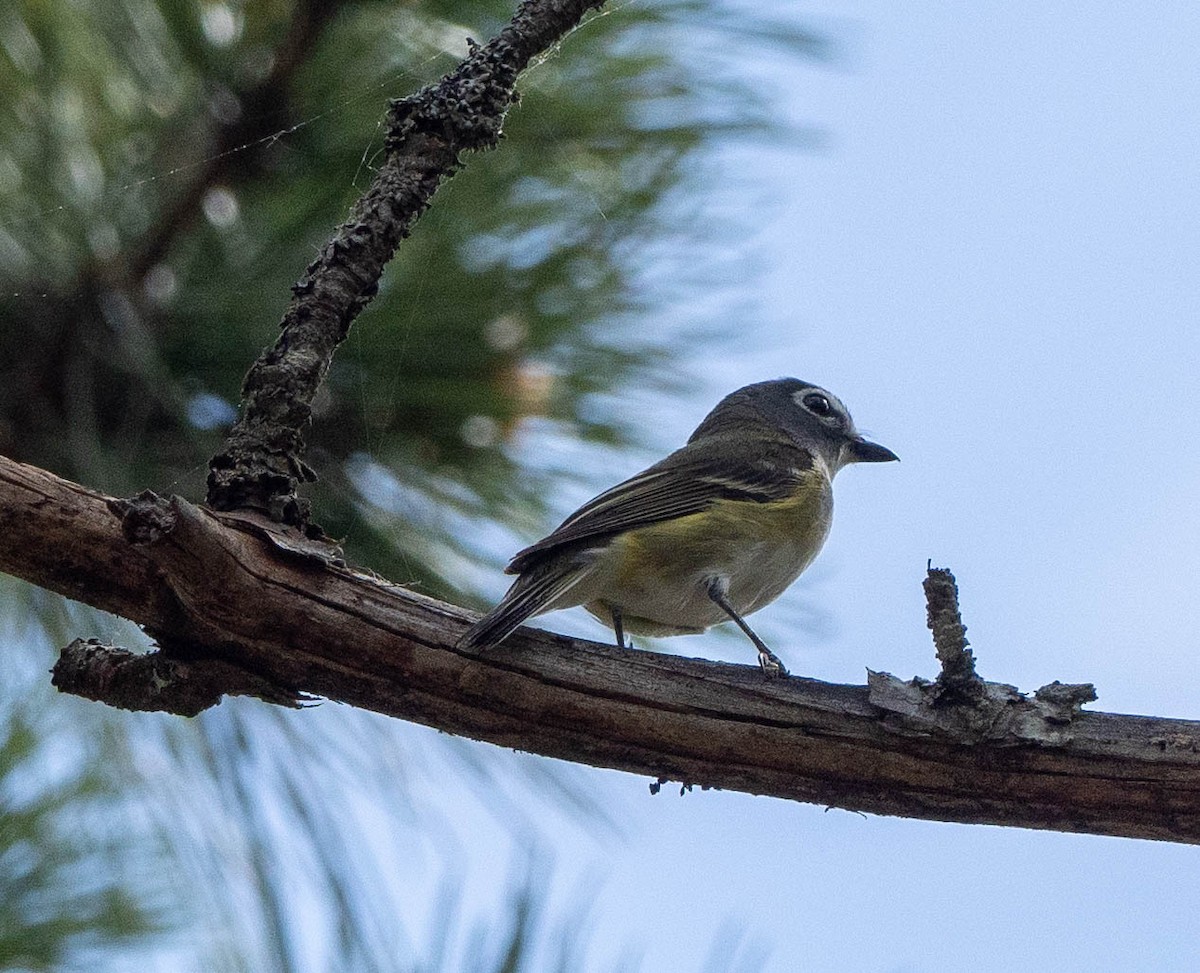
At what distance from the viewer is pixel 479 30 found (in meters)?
2.66

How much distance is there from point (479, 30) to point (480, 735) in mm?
1354

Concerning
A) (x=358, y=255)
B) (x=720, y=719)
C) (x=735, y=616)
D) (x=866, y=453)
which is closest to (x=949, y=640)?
(x=720, y=719)

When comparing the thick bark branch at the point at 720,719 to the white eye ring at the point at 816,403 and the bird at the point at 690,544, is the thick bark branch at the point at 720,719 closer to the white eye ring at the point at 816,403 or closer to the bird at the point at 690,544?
the bird at the point at 690,544

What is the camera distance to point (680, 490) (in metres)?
3.03

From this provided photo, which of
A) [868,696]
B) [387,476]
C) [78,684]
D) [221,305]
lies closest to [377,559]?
[387,476]

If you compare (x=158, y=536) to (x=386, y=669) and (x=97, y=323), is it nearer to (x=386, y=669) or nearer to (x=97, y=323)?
(x=386, y=669)

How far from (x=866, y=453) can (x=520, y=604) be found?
82.4 inches

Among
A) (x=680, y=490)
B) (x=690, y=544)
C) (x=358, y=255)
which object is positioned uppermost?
(x=680, y=490)

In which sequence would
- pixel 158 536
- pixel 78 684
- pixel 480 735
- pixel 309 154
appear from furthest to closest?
pixel 309 154 < pixel 480 735 < pixel 78 684 < pixel 158 536

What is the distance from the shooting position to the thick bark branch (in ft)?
6.55

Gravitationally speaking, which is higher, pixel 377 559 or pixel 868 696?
pixel 377 559

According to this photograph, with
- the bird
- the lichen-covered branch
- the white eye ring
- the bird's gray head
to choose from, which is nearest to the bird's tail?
the bird

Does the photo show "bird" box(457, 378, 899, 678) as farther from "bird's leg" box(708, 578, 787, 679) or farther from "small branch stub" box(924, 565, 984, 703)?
"small branch stub" box(924, 565, 984, 703)

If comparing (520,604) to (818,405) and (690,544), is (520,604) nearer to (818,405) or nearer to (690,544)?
(690,544)
